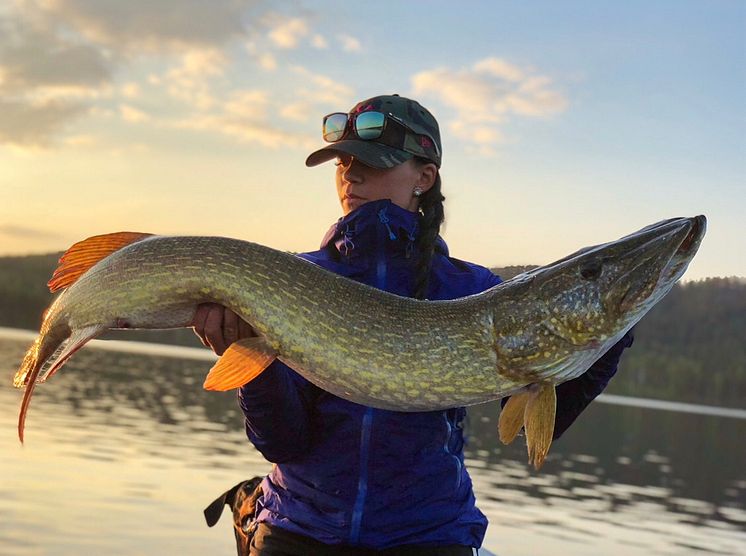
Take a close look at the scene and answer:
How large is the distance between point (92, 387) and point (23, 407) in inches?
1031

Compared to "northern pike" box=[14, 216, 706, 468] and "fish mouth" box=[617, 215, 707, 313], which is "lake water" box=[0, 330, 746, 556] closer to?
"northern pike" box=[14, 216, 706, 468]

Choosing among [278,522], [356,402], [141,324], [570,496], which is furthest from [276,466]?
[570,496]

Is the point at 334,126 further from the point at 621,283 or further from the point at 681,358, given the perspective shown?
the point at 681,358

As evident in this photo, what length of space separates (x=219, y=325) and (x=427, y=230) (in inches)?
34.2

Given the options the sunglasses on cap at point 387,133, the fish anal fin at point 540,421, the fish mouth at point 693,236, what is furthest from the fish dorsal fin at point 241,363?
the fish mouth at point 693,236

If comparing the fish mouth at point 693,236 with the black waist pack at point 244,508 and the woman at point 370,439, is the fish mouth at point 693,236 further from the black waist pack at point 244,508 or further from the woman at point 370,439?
the black waist pack at point 244,508

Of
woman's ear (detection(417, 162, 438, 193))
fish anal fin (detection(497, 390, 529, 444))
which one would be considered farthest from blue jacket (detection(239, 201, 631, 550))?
woman's ear (detection(417, 162, 438, 193))

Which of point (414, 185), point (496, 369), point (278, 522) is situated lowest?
point (278, 522)

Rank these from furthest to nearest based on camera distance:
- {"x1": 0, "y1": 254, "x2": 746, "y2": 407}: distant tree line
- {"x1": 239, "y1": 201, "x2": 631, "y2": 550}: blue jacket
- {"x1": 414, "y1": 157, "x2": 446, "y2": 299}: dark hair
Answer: {"x1": 0, "y1": 254, "x2": 746, "y2": 407}: distant tree line, {"x1": 414, "y1": 157, "x2": 446, "y2": 299}: dark hair, {"x1": 239, "y1": 201, "x2": 631, "y2": 550}: blue jacket

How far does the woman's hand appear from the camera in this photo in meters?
2.67

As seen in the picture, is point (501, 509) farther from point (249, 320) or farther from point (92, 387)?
point (92, 387)

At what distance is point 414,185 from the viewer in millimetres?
3254

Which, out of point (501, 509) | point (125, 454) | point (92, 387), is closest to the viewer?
point (501, 509)

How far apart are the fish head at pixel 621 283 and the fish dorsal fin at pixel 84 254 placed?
1.39m
